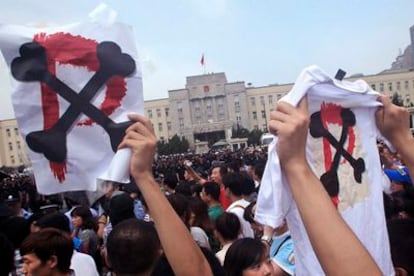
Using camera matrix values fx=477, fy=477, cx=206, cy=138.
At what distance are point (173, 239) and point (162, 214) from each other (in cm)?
9

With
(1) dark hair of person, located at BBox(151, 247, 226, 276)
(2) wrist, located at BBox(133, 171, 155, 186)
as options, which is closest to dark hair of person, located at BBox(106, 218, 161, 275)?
(1) dark hair of person, located at BBox(151, 247, 226, 276)

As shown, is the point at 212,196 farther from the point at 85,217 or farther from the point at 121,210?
the point at 85,217

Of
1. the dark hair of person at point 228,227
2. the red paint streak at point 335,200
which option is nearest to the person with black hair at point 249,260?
the dark hair of person at point 228,227

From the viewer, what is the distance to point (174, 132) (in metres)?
77.2

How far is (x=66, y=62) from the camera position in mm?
2215

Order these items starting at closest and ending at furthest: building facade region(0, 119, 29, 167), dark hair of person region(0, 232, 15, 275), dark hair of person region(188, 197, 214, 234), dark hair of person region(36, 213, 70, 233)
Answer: dark hair of person region(0, 232, 15, 275) < dark hair of person region(36, 213, 70, 233) < dark hair of person region(188, 197, 214, 234) < building facade region(0, 119, 29, 167)

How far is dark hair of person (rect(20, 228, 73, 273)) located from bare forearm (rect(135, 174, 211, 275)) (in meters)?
1.14

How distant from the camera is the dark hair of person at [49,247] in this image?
8.37 feet

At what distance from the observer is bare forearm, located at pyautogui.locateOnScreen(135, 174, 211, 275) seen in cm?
163

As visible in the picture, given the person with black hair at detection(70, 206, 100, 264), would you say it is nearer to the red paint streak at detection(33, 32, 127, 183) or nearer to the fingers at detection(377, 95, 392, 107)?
the red paint streak at detection(33, 32, 127, 183)

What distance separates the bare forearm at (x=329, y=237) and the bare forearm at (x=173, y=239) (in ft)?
1.97

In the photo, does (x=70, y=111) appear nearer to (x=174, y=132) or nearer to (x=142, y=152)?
(x=142, y=152)

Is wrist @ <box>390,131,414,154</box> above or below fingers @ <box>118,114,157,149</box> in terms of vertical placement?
below

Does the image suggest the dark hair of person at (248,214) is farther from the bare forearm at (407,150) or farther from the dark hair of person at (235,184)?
the bare forearm at (407,150)
